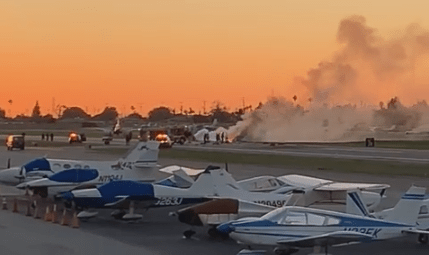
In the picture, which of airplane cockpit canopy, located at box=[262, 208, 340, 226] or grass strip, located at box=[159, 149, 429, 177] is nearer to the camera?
airplane cockpit canopy, located at box=[262, 208, 340, 226]

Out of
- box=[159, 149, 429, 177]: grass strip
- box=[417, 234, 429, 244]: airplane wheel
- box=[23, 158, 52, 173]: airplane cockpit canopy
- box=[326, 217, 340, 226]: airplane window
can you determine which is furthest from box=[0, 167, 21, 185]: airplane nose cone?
box=[159, 149, 429, 177]: grass strip

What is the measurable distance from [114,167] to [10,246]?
13.1 metres

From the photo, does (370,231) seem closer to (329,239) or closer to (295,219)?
(329,239)

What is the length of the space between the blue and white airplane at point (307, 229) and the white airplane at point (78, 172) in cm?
1371

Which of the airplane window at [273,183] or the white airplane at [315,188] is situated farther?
the airplane window at [273,183]

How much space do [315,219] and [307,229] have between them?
397mm

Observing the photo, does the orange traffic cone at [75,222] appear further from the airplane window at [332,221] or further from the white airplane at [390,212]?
the airplane window at [332,221]

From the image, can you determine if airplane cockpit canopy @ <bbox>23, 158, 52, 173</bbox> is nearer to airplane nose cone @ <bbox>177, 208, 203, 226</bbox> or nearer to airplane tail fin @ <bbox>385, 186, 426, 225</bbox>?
airplane nose cone @ <bbox>177, 208, 203, 226</bbox>

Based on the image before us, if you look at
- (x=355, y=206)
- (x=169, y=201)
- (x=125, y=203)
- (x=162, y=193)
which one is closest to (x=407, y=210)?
(x=355, y=206)

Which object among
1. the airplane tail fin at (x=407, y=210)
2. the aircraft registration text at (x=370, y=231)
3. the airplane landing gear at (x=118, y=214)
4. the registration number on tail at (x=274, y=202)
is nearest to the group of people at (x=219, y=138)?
the airplane landing gear at (x=118, y=214)

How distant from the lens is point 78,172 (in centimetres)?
3188

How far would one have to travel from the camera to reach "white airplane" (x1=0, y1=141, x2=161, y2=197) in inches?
1244

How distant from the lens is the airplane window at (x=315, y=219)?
741 inches

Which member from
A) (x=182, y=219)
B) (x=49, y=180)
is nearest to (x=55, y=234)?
(x=182, y=219)
